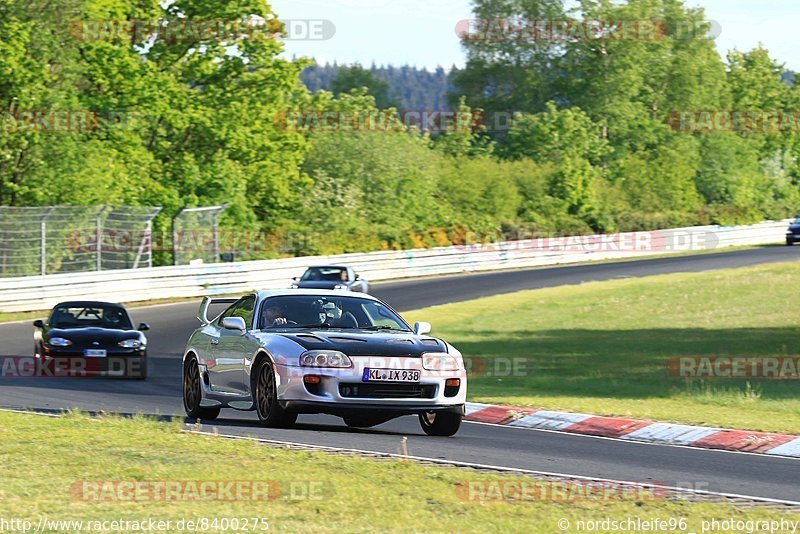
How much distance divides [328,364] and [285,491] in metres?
3.24

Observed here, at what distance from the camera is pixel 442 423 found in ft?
41.0

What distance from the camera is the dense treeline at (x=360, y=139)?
141ft

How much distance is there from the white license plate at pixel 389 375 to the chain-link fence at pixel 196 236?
28.3 metres

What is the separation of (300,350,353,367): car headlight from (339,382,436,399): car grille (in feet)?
0.69

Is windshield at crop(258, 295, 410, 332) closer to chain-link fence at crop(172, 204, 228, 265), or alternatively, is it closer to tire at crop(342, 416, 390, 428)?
tire at crop(342, 416, 390, 428)

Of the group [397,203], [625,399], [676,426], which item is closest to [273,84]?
[397,203]

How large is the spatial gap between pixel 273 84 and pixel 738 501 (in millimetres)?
43743
